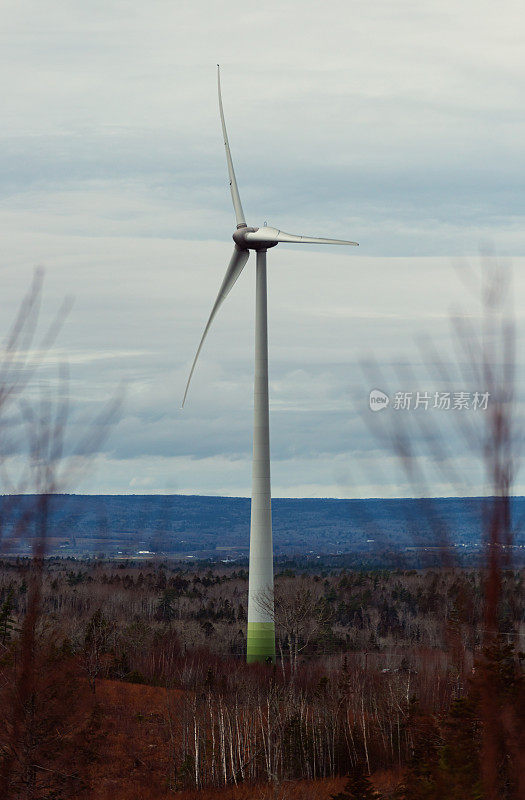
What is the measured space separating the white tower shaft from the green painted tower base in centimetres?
69

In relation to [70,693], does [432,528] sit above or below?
above

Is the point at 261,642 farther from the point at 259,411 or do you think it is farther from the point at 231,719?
the point at 259,411

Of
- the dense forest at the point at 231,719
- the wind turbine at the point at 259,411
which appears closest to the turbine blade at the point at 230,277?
the wind turbine at the point at 259,411

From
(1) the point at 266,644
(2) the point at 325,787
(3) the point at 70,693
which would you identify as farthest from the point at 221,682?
(3) the point at 70,693

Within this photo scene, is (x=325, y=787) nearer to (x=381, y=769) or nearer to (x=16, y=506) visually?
(x=381, y=769)

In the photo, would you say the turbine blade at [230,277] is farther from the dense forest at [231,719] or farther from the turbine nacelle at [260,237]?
the dense forest at [231,719]

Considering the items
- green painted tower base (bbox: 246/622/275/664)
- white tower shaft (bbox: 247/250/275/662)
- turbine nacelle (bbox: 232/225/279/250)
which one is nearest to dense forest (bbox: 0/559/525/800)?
green painted tower base (bbox: 246/622/275/664)

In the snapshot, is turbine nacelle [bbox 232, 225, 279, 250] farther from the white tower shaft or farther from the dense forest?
the dense forest

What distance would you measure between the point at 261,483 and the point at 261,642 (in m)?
9.67

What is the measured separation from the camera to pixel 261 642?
59938 mm

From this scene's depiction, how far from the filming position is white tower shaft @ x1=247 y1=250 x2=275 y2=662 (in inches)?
2223

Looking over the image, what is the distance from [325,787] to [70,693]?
1301 cm

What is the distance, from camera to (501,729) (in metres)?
9.63

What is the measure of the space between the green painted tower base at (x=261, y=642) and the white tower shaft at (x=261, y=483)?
0.69 m
